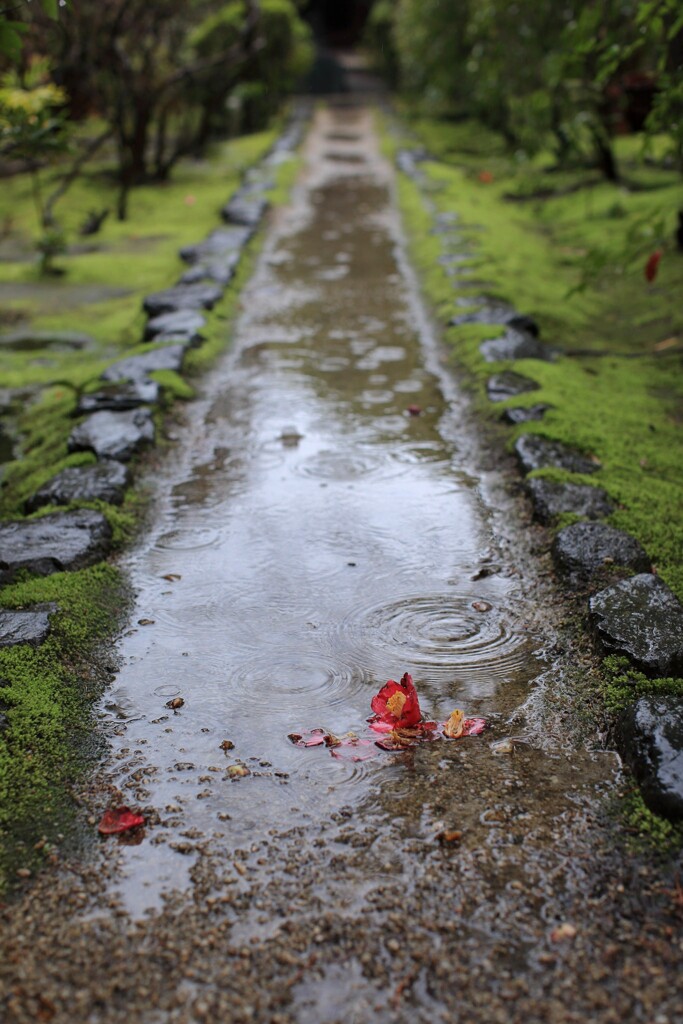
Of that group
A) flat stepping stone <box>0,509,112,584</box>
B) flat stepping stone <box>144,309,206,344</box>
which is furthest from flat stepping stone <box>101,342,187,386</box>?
flat stepping stone <box>0,509,112,584</box>

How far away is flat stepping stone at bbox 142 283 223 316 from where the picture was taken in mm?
7189

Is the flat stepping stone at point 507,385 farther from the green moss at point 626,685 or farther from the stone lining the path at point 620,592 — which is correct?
the green moss at point 626,685

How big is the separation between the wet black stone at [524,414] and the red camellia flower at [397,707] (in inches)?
97.7

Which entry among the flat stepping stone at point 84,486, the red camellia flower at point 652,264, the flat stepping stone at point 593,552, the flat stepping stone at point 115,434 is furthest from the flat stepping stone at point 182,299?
the flat stepping stone at point 593,552

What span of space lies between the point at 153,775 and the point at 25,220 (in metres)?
10.6

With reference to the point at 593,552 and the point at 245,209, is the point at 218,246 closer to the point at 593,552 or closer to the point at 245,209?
the point at 245,209

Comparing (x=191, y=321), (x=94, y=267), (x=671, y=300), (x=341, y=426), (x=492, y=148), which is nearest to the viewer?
(x=341, y=426)

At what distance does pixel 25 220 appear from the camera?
38.7 feet

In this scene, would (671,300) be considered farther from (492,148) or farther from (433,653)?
(492,148)

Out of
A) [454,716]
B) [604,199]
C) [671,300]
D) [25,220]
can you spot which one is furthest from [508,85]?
[454,716]

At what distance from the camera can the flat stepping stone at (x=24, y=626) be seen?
307 centimetres

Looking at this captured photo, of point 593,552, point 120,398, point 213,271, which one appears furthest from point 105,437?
point 213,271

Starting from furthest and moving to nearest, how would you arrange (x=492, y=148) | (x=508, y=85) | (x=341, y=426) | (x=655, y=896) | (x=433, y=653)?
(x=492, y=148)
(x=508, y=85)
(x=341, y=426)
(x=433, y=653)
(x=655, y=896)

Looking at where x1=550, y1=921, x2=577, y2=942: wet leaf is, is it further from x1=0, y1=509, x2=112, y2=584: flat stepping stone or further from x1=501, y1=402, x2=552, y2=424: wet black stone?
x1=501, y1=402, x2=552, y2=424: wet black stone
